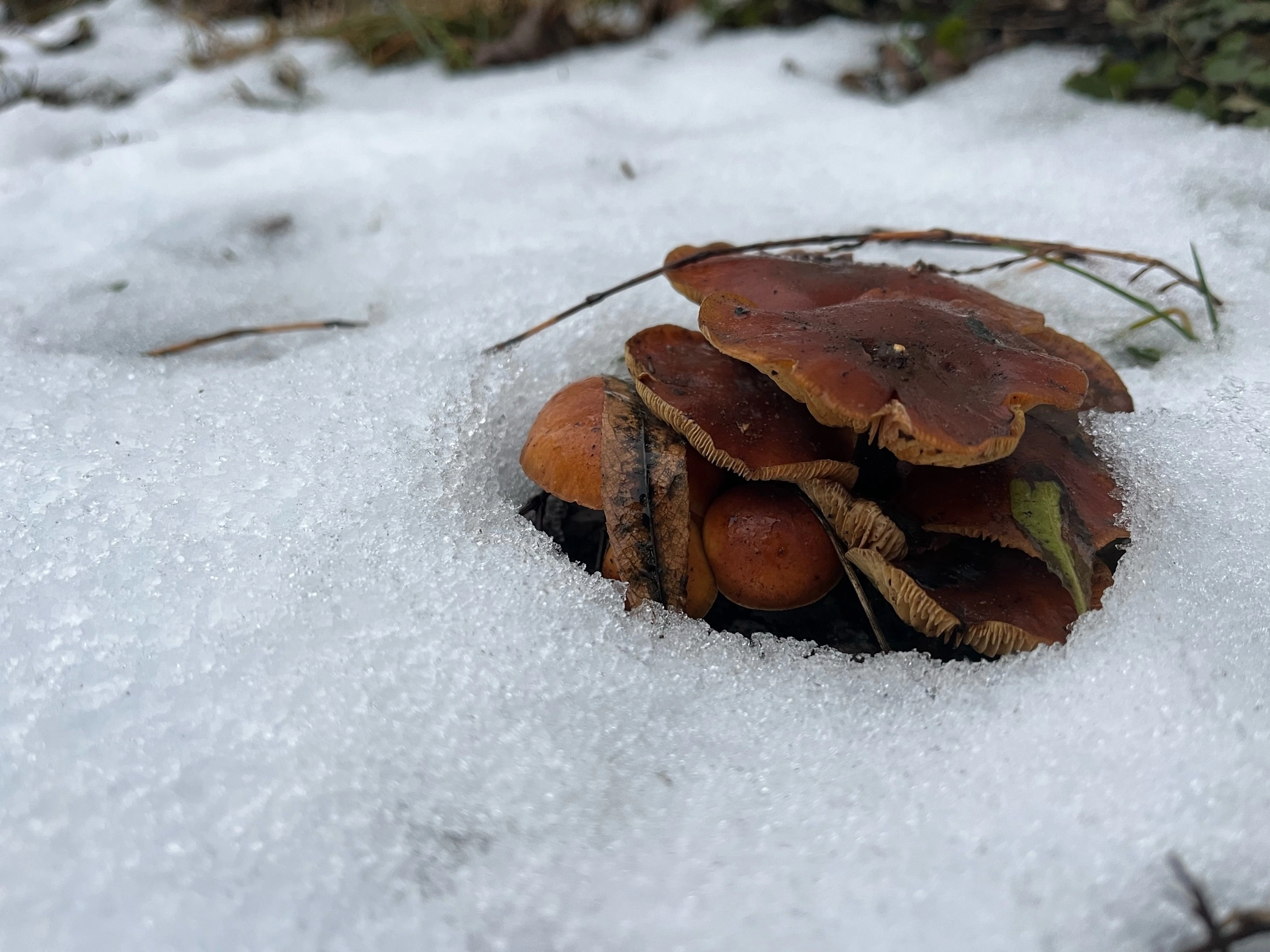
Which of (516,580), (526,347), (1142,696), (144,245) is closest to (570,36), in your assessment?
(144,245)

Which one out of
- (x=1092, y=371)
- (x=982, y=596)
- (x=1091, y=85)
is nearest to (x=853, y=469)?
(x=982, y=596)

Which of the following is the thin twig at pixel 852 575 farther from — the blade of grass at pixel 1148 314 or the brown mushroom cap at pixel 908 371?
the blade of grass at pixel 1148 314

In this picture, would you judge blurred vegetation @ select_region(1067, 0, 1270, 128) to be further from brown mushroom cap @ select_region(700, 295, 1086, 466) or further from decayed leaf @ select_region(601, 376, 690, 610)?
decayed leaf @ select_region(601, 376, 690, 610)

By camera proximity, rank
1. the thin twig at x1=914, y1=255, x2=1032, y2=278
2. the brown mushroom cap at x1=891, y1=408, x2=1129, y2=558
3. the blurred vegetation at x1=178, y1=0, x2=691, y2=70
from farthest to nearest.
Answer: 1. the blurred vegetation at x1=178, y1=0, x2=691, y2=70
2. the thin twig at x1=914, y1=255, x2=1032, y2=278
3. the brown mushroom cap at x1=891, y1=408, x2=1129, y2=558

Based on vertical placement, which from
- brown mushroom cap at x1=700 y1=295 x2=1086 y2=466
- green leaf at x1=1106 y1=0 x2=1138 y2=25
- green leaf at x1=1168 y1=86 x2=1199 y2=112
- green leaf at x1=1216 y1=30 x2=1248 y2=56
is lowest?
brown mushroom cap at x1=700 y1=295 x2=1086 y2=466

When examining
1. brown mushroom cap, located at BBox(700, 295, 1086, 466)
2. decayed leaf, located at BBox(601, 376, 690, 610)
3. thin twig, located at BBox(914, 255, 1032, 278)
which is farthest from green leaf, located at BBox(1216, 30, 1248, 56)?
decayed leaf, located at BBox(601, 376, 690, 610)

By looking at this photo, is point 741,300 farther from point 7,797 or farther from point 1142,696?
point 7,797
